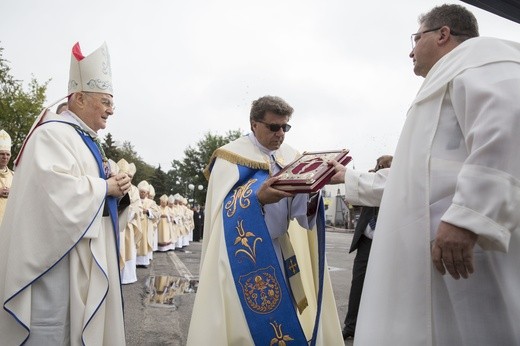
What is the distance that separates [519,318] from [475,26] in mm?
1413

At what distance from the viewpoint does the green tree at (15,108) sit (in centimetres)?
2239

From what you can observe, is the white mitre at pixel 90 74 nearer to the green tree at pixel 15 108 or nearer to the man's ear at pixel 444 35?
the man's ear at pixel 444 35

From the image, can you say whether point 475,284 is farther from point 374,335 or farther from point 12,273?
point 12,273

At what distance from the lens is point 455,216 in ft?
5.73

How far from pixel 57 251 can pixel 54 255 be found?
3cm

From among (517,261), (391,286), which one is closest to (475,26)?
(517,261)

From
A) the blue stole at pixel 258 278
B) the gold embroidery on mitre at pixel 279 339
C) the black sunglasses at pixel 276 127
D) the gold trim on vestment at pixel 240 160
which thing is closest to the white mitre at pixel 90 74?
the gold trim on vestment at pixel 240 160

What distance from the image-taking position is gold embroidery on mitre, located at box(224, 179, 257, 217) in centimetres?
339

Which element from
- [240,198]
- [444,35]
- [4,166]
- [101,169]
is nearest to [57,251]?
[101,169]

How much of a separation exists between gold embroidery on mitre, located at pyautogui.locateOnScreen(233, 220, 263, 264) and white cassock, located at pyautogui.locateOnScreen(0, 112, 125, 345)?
91 cm

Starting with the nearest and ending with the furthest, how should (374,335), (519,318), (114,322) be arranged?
1. (519,318)
2. (374,335)
3. (114,322)

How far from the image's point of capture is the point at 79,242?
3.01m

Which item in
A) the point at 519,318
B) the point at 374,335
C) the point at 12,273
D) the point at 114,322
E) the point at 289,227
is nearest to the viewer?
A: the point at 519,318

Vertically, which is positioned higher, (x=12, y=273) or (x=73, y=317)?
(x=12, y=273)
